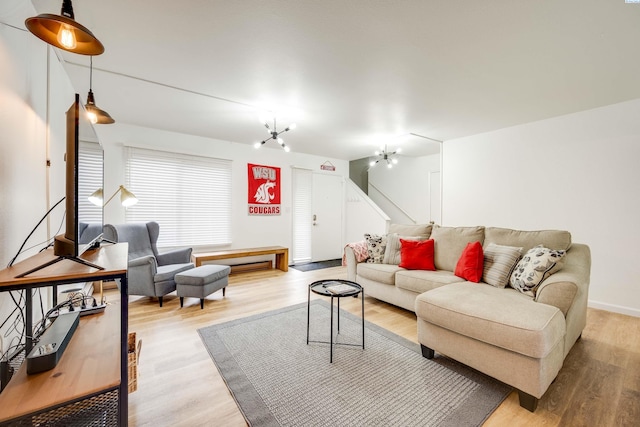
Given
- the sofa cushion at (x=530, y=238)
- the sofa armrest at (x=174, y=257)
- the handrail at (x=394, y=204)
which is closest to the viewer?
the sofa cushion at (x=530, y=238)

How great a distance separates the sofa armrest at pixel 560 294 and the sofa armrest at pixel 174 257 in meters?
4.12

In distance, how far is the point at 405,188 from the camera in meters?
6.39

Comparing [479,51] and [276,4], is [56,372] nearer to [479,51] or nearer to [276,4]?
[276,4]

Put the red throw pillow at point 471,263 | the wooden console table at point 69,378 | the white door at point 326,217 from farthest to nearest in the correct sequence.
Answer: the white door at point 326,217
the red throw pillow at point 471,263
the wooden console table at point 69,378

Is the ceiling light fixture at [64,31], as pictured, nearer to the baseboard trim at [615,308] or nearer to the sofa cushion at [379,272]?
the sofa cushion at [379,272]

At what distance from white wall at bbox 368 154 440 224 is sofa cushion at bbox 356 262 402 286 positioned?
128 inches

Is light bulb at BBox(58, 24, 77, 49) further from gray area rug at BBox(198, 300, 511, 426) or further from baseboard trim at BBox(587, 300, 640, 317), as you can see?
baseboard trim at BBox(587, 300, 640, 317)

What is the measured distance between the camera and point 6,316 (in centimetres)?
129

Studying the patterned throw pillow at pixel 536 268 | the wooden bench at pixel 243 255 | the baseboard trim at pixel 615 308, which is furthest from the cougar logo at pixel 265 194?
the baseboard trim at pixel 615 308

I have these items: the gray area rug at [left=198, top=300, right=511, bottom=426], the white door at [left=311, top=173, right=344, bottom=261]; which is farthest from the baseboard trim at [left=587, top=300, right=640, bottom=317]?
the white door at [left=311, top=173, right=344, bottom=261]

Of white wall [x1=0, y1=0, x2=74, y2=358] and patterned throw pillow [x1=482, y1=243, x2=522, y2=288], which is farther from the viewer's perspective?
patterned throw pillow [x1=482, y1=243, x2=522, y2=288]

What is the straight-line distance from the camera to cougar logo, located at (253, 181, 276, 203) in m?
5.21

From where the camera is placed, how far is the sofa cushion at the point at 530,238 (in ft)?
7.59

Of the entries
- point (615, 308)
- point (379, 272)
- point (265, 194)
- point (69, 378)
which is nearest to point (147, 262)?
point (69, 378)
